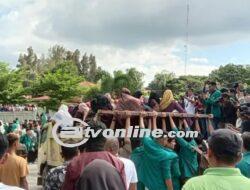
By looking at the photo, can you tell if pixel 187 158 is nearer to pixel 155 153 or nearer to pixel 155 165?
pixel 155 165

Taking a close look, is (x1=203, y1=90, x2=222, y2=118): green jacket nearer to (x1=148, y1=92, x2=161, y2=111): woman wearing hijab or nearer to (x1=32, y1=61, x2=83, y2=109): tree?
(x1=148, y1=92, x2=161, y2=111): woman wearing hijab

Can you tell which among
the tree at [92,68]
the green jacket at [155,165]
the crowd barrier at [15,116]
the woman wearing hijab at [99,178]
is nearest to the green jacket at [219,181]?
the woman wearing hijab at [99,178]

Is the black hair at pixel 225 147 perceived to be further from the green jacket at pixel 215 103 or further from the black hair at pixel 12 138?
the green jacket at pixel 215 103

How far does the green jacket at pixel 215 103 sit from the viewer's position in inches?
479

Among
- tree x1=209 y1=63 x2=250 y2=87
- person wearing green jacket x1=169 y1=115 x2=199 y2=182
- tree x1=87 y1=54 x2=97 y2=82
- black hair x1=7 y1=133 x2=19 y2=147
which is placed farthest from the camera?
tree x1=87 y1=54 x2=97 y2=82

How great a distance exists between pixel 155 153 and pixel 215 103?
16.2 feet

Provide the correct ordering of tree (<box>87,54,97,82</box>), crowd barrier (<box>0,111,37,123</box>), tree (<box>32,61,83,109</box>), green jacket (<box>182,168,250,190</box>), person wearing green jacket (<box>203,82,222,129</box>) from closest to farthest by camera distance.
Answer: green jacket (<box>182,168,250,190</box>) → person wearing green jacket (<box>203,82,222,129</box>) → crowd barrier (<box>0,111,37,123</box>) → tree (<box>32,61,83,109</box>) → tree (<box>87,54,97,82</box>)

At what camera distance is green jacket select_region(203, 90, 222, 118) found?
39.9 ft

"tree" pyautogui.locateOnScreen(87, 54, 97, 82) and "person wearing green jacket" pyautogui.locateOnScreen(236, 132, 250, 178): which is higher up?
"tree" pyautogui.locateOnScreen(87, 54, 97, 82)

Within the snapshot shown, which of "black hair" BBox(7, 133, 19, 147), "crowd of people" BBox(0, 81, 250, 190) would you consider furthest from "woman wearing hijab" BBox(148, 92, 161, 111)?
"black hair" BBox(7, 133, 19, 147)

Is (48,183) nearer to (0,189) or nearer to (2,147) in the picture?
(2,147)

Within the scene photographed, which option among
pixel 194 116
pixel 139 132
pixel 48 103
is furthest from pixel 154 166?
pixel 48 103

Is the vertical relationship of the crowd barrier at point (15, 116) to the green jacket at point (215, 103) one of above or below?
below

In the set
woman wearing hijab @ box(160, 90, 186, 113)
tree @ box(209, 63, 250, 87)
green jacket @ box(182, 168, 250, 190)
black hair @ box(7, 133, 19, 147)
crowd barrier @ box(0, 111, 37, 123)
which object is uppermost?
tree @ box(209, 63, 250, 87)
